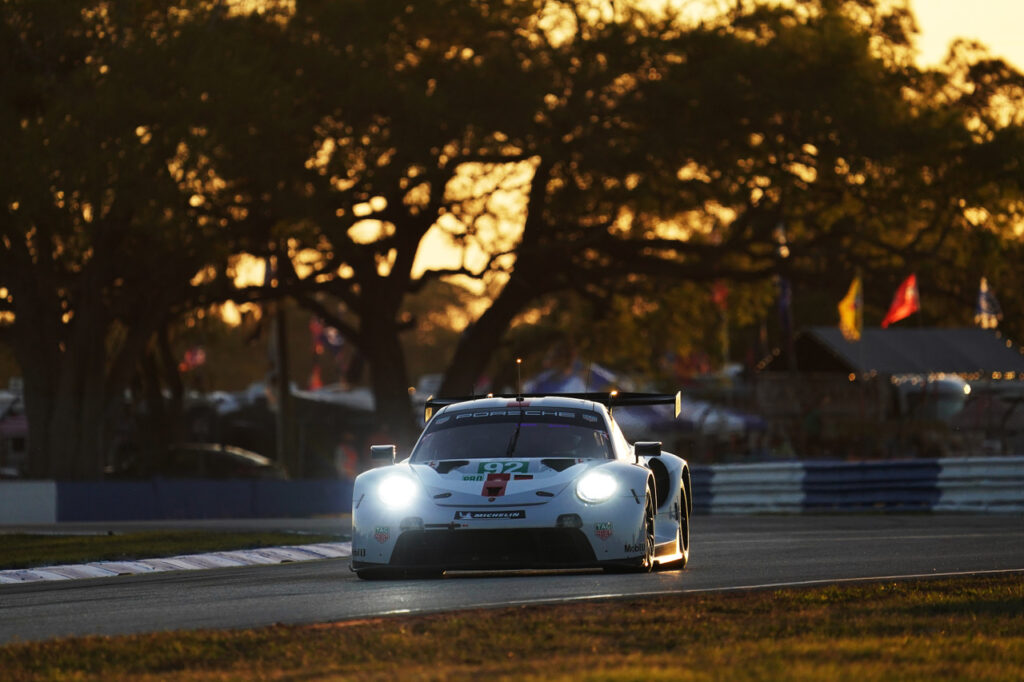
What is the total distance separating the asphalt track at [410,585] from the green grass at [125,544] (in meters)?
1.91

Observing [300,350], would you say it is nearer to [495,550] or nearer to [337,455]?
[337,455]

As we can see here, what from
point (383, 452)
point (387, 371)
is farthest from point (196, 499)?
point (383, 452)

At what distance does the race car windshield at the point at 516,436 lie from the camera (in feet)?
44.5

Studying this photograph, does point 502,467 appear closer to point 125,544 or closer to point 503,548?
point 503,548

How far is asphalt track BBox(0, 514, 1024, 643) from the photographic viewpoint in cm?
1098

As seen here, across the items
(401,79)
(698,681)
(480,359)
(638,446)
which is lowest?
(698,681)

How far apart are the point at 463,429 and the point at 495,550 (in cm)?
159

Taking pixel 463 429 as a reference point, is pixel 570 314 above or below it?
above

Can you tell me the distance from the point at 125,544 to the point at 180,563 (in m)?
3.12

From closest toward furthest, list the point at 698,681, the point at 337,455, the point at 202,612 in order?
1. the point at 698,681
2. the point at 202,612
3. the point at 337,455

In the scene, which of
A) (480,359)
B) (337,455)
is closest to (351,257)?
(480,359)

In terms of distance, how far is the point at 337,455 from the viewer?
48.5 metres

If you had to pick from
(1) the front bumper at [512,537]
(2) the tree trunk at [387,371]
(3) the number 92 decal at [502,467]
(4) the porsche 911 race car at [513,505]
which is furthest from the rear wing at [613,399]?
(2) the tree trunk at [387,371]

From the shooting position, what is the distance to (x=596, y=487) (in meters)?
12.8
